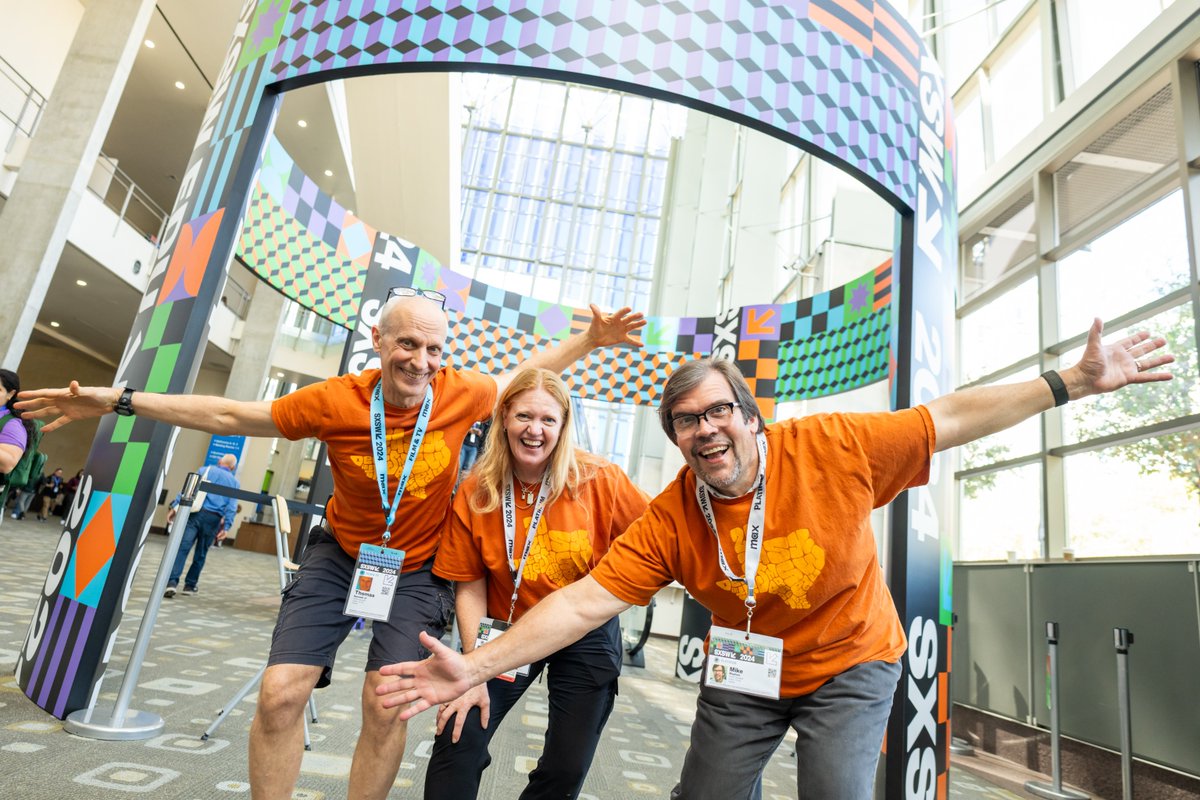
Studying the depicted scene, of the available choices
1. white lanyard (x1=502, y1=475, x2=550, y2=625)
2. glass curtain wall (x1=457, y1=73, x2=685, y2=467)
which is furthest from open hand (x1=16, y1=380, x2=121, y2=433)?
glass curtain wall (x1=457, y1=73, x2=685, y2=467)

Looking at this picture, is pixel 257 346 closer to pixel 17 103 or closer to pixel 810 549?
pixel 17 103

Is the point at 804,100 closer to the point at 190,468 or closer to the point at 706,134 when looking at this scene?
the point at 706,134

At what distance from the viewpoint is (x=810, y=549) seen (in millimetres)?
1549

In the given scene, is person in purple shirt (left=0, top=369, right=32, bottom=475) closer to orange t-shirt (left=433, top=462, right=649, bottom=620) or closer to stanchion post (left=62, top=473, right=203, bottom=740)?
stanchion post (left=62, top=473, right=203, bottom=740)

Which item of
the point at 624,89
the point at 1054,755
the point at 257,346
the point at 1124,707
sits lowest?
the point at 1054,755

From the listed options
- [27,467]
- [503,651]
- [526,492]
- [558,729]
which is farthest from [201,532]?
[503,651]

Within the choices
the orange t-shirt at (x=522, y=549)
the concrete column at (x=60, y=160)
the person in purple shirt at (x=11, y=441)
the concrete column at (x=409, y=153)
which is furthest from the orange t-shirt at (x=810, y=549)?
the concrete column at (x=409, y=153)

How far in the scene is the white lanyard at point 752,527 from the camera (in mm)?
1572

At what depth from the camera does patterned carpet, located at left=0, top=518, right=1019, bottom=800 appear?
2.14 m

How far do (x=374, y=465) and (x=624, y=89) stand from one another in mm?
1813

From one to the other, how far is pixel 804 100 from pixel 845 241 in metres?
6.95

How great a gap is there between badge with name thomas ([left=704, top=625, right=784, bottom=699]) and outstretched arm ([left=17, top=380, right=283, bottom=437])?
1350 millimetres

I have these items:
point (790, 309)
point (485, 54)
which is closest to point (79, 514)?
point (485, 54)

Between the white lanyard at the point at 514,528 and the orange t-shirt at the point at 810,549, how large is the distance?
0.29 meters
